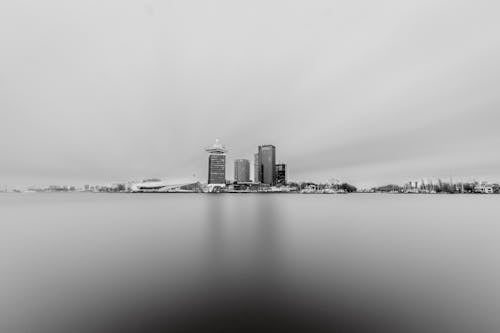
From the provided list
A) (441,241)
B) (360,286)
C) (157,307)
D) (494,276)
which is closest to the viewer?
(157,307)

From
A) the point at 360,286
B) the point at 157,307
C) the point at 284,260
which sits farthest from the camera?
the point at 284,260

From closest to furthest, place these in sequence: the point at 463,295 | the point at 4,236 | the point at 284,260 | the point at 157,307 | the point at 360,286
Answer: the point at 157,307
the point at 463,295
the point at 360,286
the point at 284,260
the point at 4,236

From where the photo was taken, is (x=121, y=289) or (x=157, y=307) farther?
(x=121, y=289)

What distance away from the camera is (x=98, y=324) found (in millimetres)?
7852

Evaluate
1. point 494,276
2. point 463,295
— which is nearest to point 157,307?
point 463,295

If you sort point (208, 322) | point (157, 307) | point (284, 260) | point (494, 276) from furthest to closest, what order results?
1. point (284, 260)
2. point (494, 276)
3. point (157, 307)
4. point (208, 322)

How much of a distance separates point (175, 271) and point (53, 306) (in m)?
5.20

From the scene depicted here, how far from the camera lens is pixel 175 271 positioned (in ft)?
42.9

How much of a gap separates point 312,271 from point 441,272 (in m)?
7.15

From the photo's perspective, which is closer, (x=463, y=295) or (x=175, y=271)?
(x=463, y=295)

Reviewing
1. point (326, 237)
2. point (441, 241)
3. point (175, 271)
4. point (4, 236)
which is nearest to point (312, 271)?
point (175, 271)

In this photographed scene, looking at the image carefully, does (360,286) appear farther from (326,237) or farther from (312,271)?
(326,237)

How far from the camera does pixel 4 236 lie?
24719 millimetres

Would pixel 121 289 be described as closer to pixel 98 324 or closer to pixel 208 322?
pixel 98 324
